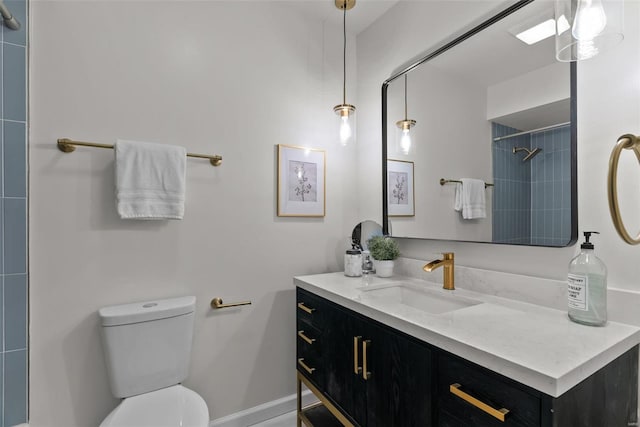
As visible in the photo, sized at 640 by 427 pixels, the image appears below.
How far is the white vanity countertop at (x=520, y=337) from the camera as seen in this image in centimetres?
73

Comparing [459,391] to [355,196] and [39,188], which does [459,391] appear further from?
[39,188]

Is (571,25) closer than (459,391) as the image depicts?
No

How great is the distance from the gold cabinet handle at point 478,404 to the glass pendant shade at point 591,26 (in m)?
1.05

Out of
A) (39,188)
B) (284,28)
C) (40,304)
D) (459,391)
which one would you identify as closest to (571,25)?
(459,391)

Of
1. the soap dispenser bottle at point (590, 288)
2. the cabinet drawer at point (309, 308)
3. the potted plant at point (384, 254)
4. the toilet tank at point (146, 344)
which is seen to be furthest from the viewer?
the potted plant at point (384, 254)

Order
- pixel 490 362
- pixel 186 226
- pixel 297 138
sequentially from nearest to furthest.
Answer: pixel 490 362 < pixel 186 226 < pixel 297 138

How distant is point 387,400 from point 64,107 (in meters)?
1.80

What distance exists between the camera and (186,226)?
1.68 m

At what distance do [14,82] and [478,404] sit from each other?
2.01m

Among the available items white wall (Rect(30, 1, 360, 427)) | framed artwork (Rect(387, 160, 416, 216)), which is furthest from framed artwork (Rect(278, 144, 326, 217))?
framed artwork (Rect(387, 160, 416, 216))

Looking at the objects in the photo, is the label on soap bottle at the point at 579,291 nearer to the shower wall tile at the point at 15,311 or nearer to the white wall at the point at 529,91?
the white wall at the point at 529,91

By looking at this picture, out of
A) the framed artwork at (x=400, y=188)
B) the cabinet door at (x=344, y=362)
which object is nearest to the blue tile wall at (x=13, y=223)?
the cabinet door at (x=344, y=362)

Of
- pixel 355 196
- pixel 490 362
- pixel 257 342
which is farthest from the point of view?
pixel 355 196

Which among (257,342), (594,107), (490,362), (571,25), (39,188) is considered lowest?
(257,342)
